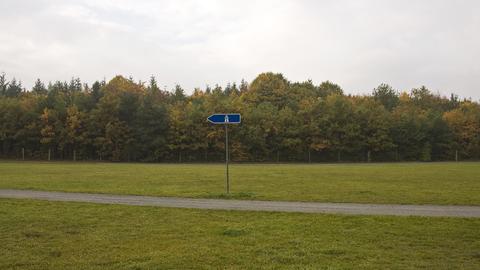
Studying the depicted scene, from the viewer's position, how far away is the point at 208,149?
238 ft

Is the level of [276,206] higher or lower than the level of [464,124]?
lower

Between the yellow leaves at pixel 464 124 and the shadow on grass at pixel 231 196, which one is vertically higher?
the yellow leaves at pixel 464 124

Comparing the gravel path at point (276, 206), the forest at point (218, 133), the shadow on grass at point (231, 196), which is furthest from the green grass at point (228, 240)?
the forest at point (218, 133)

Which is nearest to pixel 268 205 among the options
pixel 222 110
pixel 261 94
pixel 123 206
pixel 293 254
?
pixel 123 206

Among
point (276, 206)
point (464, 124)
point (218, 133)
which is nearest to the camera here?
point (276, 206)

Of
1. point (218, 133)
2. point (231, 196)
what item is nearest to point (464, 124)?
point (218, 133)

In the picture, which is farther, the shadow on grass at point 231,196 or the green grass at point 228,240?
the shadow on grass at point 231,196

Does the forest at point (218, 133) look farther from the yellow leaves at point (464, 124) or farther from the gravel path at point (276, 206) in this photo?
the gravel path at point (276, 206)

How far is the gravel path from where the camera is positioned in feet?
45.6

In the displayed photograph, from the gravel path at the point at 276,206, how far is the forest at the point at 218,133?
2083 inches

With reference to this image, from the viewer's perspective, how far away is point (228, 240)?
32.2ft

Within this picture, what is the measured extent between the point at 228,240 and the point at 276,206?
552cm

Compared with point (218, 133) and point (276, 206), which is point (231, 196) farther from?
point (218, 133)

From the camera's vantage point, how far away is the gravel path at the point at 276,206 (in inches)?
547
